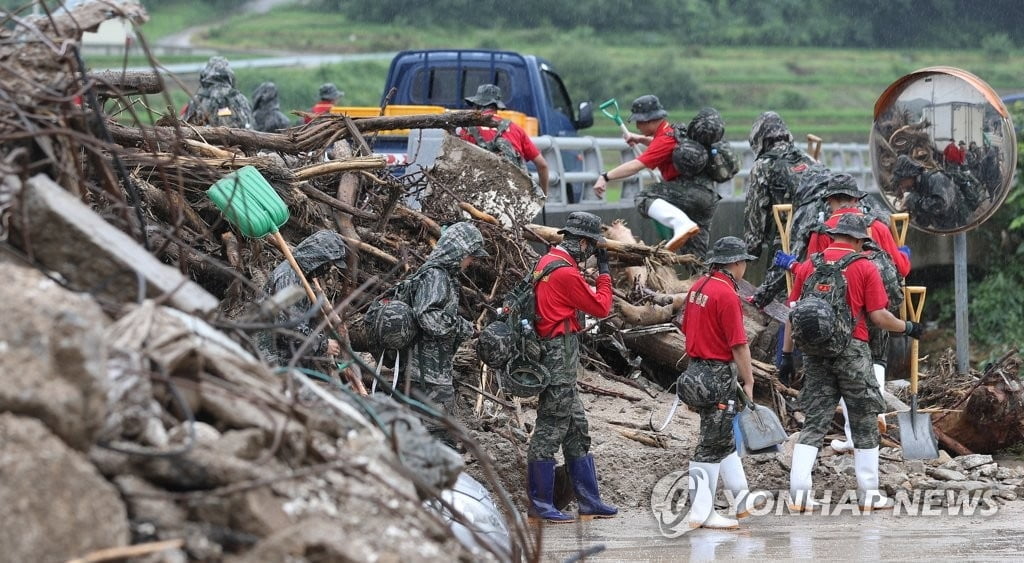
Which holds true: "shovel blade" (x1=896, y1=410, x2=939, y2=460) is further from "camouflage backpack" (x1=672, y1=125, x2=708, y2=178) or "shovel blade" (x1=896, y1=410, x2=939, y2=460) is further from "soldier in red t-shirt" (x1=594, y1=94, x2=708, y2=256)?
"camouflage backpack" (x1=672, y1=125, x2=708, y2=178)

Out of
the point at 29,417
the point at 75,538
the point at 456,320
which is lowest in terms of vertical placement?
the point at 456,320

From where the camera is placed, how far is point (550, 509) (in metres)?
8.21

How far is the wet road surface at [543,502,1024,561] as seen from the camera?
23.3 feet

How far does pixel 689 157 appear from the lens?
11.4 m

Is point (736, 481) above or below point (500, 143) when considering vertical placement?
below

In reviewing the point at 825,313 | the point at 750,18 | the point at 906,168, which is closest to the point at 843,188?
the point at 825,313

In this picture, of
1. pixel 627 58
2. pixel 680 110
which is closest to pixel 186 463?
pixel 680 110

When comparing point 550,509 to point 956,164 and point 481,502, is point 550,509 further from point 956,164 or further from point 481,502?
point 956,164

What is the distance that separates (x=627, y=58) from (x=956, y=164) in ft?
130

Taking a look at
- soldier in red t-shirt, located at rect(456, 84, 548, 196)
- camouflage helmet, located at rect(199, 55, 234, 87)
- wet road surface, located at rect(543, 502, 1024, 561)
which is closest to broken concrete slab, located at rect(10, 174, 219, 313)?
wet road surface, located at rect(543, 502, 1024, 561)

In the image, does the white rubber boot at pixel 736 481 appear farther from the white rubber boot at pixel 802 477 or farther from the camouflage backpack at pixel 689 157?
the camouflage backpack at pixel 689 157

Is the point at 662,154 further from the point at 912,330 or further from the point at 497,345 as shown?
the point at 497,345

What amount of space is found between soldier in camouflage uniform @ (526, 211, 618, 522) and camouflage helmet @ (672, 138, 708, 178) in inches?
128

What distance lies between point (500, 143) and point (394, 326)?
3.75 m
